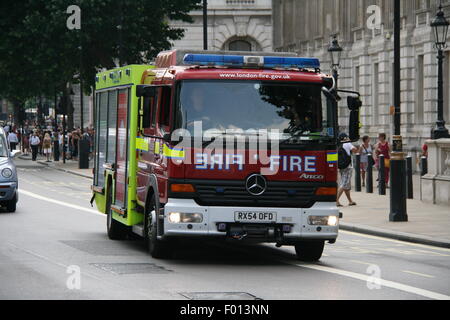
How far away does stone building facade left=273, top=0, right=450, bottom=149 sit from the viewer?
43.5m

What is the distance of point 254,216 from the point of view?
14.8 meters

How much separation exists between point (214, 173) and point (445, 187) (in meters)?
13.3

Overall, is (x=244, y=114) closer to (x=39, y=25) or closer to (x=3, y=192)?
(x=3, y=192)

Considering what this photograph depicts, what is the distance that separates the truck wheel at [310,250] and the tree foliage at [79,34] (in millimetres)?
34635

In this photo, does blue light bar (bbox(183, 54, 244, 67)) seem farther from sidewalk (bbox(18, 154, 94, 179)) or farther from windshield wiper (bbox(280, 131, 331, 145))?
sidewalk (bbox(18, 154, 94, 179))

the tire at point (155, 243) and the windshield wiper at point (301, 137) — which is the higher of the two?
the windshield wiper at point (301, 137)

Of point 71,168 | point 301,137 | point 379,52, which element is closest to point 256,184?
point 301,137

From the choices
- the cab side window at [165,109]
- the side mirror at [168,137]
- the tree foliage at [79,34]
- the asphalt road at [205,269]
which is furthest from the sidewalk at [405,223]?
the tree foliage at [79,34]

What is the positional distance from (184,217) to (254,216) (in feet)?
2.76

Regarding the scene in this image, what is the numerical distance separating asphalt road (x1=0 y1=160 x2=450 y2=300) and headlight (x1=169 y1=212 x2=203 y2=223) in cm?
55

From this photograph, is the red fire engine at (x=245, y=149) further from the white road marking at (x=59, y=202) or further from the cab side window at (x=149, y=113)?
the white road marking at (x=59, y=202)

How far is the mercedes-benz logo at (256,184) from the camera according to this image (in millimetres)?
14680

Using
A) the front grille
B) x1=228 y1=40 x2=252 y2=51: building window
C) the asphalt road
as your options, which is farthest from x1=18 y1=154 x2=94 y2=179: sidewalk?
the front grille
